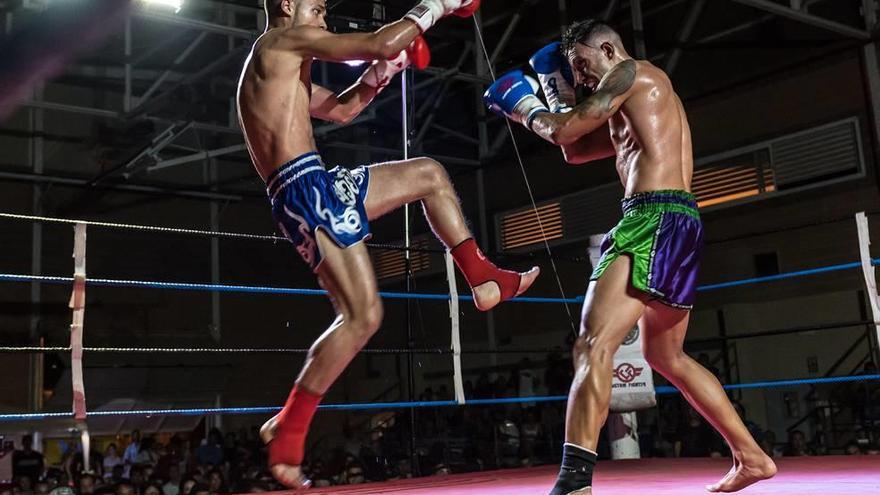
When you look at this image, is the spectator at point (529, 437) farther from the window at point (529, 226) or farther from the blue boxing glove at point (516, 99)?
the blue boxing glove at point (516, 99)

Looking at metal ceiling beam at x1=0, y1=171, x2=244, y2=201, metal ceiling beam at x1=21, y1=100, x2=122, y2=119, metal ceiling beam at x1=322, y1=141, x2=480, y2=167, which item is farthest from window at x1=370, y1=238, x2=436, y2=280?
metal ceiling beam at x1=21, y1=100, x2=122, y2=119

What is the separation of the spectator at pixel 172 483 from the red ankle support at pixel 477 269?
550cm

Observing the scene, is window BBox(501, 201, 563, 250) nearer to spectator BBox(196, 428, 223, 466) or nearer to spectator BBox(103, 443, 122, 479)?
spectator BBox(196, 428, 223, 466)

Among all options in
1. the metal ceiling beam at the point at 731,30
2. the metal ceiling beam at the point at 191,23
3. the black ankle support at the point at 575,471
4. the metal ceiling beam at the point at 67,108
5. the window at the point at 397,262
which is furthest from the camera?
the window at the point at 397,262

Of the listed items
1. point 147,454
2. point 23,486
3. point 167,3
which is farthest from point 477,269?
point 147,454

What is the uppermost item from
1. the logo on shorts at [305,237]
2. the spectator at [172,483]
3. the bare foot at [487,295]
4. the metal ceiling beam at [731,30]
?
the metal ceiling beam at [731,30]

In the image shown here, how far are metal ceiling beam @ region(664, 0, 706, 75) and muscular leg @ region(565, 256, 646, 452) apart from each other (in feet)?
24.0

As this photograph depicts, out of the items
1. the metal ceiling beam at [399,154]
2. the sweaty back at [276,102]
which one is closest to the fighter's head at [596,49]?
the sweaty back at [276,102]

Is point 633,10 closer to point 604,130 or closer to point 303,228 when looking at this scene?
point 604,130

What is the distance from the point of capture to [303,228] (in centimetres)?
210

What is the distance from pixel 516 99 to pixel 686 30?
7.09 metres

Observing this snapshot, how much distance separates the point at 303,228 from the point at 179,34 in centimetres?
808

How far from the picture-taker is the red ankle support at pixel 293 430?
2092 mm

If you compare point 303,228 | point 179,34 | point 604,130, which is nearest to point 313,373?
point 303,228
